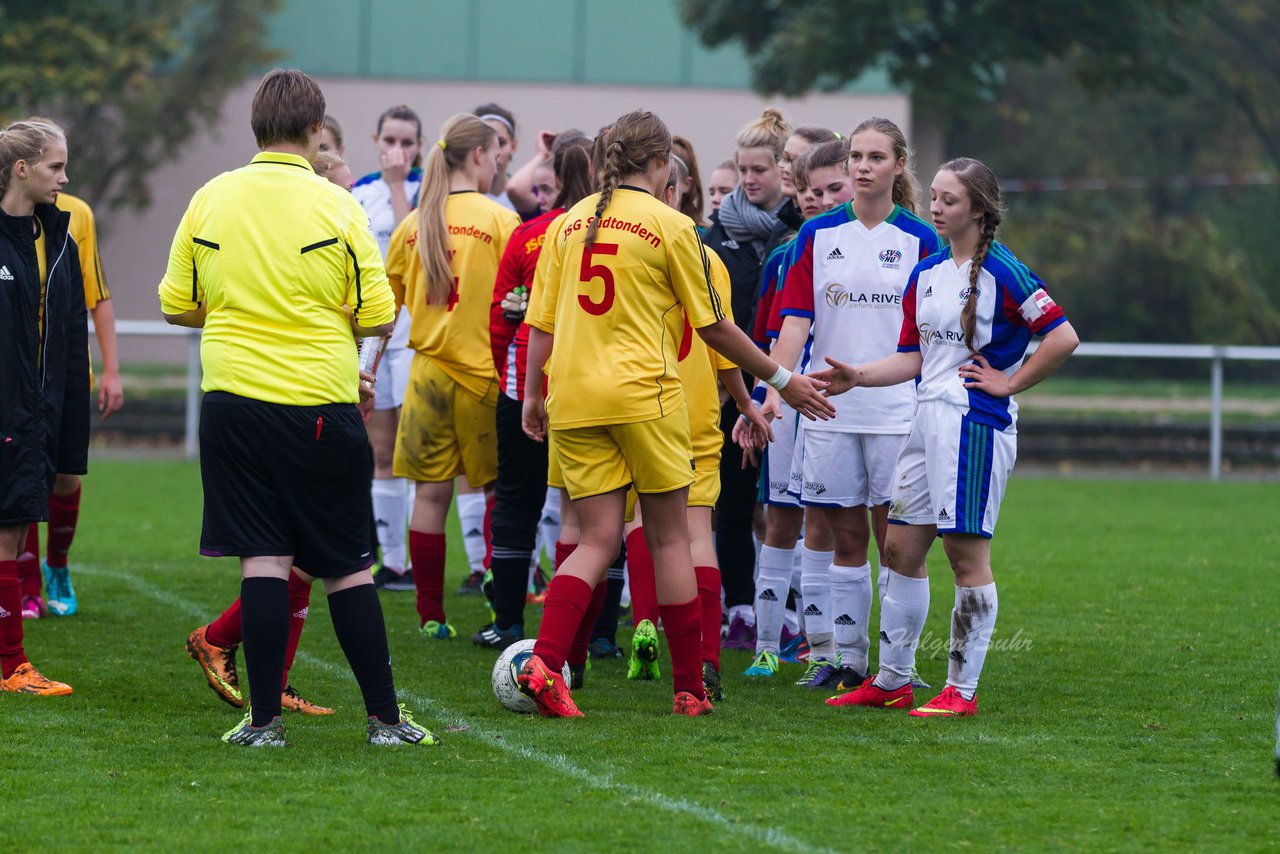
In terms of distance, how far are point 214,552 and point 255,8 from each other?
83.3 ft

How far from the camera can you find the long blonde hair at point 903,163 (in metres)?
6.16

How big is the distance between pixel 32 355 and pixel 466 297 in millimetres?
2053

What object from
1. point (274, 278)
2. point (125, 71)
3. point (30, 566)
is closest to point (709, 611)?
point (274, 278)

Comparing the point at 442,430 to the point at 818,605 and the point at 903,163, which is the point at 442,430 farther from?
the point at 903,163

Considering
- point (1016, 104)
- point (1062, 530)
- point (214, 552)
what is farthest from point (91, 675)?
point (1016, 104)

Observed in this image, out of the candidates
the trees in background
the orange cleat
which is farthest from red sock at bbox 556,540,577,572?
the trees in background

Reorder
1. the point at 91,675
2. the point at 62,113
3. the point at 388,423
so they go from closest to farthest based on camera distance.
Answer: the point at 91,675
the point at 388,423
the point at 62,113

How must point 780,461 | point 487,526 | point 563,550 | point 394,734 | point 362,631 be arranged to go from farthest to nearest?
point 487,526 → point 780,461 → point 563,550 → point 394,734 → point 362,631

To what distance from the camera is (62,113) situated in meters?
28.1

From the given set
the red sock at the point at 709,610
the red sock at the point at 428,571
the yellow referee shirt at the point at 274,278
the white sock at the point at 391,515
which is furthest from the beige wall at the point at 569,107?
the yellow referee shirt at the point at 274,278

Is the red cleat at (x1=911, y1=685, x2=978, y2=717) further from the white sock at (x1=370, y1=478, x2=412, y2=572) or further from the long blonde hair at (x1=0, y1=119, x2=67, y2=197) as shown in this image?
the white sock at (x1=370, y1=478, x2=412, y2=572)

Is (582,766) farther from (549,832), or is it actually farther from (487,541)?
(487,541)

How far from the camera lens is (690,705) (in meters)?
5.72

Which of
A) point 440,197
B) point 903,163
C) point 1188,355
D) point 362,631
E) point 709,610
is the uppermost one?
point 903,163
